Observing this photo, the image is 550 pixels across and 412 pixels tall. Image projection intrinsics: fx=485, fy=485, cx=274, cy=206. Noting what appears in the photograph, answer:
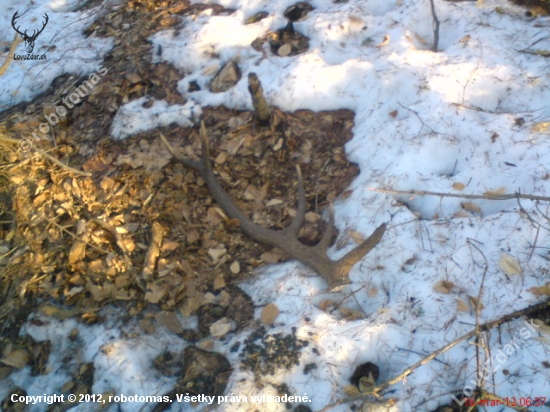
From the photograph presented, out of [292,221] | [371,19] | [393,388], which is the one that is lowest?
[393,388]

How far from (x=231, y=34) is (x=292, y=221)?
200cm

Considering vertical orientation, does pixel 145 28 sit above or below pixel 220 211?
above

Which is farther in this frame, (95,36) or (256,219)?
(95,36)

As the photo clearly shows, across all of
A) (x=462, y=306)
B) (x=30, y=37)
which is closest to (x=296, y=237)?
(x=462, y=306)

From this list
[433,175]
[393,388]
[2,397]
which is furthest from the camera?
[433,175]

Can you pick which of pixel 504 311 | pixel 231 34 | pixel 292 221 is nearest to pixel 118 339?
pixel 292 221

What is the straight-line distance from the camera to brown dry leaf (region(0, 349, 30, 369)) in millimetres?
3133

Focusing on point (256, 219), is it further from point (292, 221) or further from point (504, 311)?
point (504, 311)

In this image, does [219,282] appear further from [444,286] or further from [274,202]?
[444,286]

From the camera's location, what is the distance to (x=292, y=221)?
11.3 ft

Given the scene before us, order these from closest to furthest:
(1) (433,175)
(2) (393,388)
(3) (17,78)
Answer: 1. (2) (393,388)
2. (1) (433,175)
3. (3) (17,78)

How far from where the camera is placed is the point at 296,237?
3357 millimetres

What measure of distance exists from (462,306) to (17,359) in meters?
2.81

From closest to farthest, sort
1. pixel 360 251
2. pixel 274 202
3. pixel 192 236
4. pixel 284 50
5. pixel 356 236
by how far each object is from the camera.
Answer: pixel 360 251, pixel 356 236, pixel 192 236, pixel 274 202, pixel 284 50
